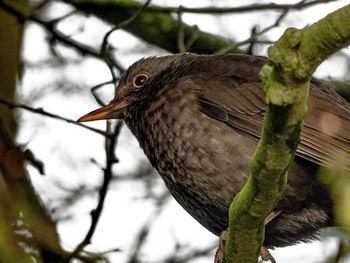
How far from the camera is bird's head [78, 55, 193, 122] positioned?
620 cm

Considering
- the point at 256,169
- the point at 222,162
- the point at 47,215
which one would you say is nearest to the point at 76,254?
the point at 47,215

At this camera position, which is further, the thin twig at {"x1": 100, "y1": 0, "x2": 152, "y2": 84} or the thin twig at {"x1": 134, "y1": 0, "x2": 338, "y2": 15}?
the thin twig at {"x1": 134, "y1": 0, "x2": 338, "y2": 15}

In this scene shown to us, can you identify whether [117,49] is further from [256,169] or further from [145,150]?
[256,169]

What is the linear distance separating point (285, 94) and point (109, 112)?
299cm

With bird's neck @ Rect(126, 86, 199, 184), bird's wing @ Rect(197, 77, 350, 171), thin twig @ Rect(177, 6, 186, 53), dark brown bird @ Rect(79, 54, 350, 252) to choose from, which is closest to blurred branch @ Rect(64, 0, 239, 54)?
thin twig @ Rect(177, 6, 186, 53)

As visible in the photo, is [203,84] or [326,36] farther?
[203,84]

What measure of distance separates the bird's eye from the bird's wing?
2.44 feet

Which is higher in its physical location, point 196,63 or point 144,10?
point 144,10

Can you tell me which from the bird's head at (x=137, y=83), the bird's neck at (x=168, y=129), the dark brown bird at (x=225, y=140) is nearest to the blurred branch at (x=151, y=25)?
the bird's head at (x=137, y=83)

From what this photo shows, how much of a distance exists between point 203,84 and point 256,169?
189 cm

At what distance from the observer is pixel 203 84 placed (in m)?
5.69

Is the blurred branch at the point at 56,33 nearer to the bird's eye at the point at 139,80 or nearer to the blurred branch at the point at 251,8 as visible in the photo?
the bird's eye at the point at 139,80

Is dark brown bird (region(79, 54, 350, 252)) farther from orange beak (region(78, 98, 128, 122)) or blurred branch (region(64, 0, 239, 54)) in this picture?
blurred branch (region(64, 0, 239, 54))

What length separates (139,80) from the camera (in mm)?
6375
